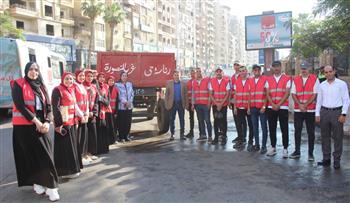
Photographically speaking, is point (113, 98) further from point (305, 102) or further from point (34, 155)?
point (34, 155)

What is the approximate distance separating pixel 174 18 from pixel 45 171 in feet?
346

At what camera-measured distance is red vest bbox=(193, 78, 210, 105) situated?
10.6 meters

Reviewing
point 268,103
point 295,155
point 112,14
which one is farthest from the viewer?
point 112,14

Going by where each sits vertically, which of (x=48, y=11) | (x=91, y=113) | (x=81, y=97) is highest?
(x=48, y=11)

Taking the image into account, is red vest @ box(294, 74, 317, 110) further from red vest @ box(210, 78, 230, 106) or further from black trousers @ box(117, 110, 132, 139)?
black trousers @ box(117, 110, 132, 139)

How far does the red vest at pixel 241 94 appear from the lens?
9.30 m

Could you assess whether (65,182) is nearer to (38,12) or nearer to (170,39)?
(38,12)

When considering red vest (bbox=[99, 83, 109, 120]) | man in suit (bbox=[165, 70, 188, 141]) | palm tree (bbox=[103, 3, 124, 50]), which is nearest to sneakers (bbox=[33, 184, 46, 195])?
red vest (bbox=[99, 83, 109, 120])

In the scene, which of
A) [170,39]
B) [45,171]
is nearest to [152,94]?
[45,171]

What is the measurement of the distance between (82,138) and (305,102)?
418cm

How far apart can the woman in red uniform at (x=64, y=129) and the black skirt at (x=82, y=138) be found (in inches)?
26.1

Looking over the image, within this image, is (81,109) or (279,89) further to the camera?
(279,89)

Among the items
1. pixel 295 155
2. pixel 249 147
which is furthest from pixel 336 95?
pixel 249 147

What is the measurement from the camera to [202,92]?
35.0ft
